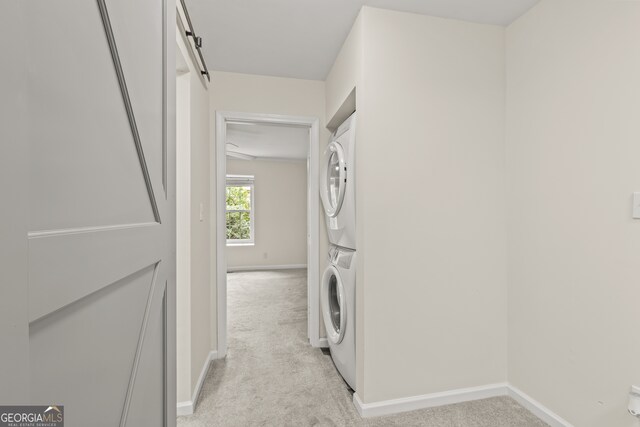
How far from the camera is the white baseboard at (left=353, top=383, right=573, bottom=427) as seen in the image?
167 cm

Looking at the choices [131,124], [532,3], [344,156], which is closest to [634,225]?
[532,3]

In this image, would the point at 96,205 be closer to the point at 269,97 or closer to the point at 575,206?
the point at 575,206

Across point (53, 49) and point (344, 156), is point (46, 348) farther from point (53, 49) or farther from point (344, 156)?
point (344, 156)

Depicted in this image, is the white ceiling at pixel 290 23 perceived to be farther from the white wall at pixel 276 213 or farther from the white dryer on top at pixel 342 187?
the white wall at pixel 276 213

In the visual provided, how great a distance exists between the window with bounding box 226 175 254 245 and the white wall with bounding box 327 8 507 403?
5.13 m

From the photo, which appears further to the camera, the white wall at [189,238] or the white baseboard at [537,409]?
the white wall at [189,238]

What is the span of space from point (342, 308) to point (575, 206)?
1.43 metres

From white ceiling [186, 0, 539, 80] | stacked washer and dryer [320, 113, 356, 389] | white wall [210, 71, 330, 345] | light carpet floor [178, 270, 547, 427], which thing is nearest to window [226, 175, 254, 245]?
light carpet floor [178, 270, 547, 427]

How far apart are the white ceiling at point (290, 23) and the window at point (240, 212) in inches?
166

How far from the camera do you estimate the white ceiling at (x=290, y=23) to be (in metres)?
1.74

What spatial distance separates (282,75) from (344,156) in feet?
3.76
